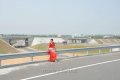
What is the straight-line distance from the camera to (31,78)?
10125 millimetres

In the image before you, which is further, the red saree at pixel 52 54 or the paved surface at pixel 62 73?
the red saree at pixel 52 54

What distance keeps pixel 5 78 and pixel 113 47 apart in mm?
17718

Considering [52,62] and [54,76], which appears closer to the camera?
[54,76]

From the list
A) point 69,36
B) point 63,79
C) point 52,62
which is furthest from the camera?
point 69,36

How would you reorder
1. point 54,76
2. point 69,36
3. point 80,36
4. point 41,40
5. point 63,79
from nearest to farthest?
point 63,79, point 54,76, point 41,40, point 69,36, point 80,36

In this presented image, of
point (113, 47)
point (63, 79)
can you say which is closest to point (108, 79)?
point (63, 79)

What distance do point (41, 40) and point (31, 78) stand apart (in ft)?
378

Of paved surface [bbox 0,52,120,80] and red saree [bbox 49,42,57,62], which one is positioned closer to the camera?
paved surface [bbox 0,52,120,80]

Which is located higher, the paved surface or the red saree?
the red saree

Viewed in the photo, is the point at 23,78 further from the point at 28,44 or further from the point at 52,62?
→ the point at 28,44

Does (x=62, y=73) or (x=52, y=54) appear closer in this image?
(x=62, y=73)

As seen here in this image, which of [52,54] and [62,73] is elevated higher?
[52,54]

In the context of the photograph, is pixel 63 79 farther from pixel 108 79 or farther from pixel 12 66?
pixel 12 66

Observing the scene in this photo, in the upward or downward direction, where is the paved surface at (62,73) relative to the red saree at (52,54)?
downward
